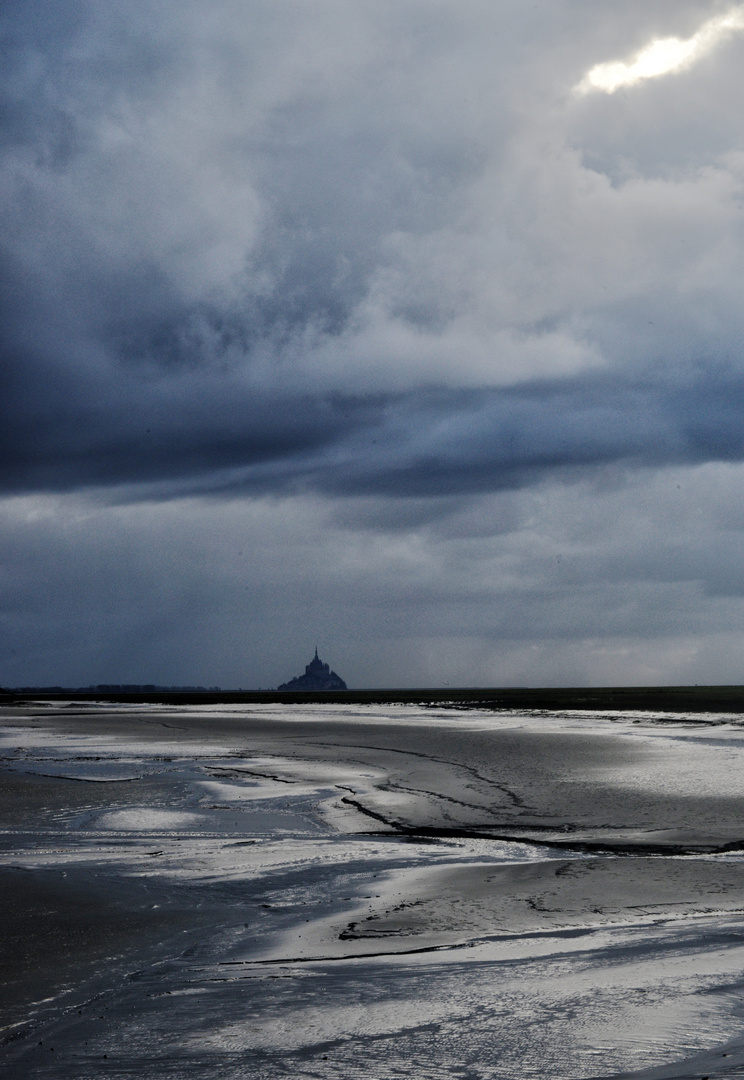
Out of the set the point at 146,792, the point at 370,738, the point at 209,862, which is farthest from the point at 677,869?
the point at 370,738

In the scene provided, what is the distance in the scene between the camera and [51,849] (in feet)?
41.8

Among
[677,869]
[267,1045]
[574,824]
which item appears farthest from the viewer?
[574,824]

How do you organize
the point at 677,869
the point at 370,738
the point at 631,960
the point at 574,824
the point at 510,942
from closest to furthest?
the point at 631,960
the point at 510,942
the point at 677,869
the point at 574,824
the point at 370,738

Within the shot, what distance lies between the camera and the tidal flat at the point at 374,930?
5695 mm

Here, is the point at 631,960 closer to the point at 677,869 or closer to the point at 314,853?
the point at 677,869

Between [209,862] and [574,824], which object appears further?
[574,824]

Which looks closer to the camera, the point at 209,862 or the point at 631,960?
the point at 631,960

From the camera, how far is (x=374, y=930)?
28.0 ft

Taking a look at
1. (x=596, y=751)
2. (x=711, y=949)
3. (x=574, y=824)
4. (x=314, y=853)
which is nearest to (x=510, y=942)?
(x=711, y=949)

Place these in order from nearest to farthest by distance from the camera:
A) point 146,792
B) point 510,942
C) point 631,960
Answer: point 631,960 → point 510,942 → point 146,792

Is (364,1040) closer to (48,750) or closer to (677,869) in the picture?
(677,869)

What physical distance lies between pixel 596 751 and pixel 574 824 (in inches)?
545

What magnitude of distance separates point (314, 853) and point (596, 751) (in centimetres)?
1743

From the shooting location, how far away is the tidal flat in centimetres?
570
